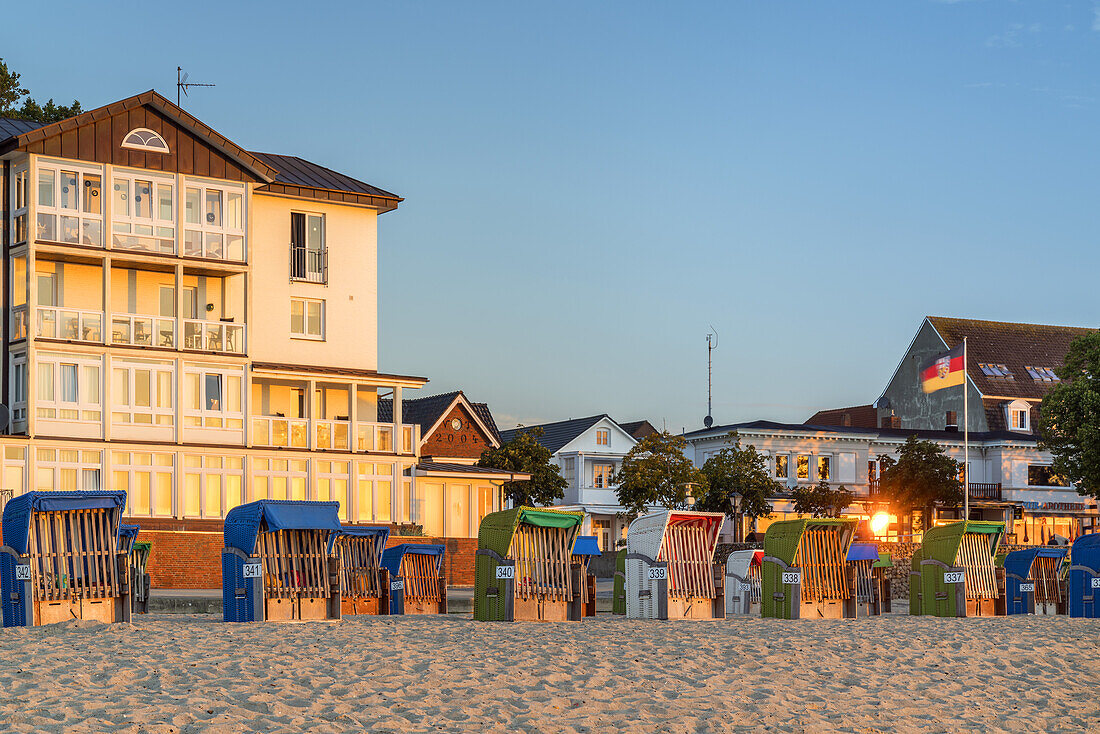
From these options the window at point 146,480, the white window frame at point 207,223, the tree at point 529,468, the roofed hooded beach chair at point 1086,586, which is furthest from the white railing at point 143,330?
the tree at point 529,468

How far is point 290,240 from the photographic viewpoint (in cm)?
4578

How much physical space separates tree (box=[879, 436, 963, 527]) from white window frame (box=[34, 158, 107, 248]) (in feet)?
140

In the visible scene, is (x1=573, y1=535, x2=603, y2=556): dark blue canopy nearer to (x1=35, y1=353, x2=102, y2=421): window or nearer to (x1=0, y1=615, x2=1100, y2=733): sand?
(x1=0, y1=615, x2=1100, y2=733): sand

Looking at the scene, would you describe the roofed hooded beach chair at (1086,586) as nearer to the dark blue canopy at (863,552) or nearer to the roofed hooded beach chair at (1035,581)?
the roofed hooded beach chair at (1035,581)

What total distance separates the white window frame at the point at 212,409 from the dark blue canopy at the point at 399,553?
16.7 metres

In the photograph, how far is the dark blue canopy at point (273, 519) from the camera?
20.6 metres

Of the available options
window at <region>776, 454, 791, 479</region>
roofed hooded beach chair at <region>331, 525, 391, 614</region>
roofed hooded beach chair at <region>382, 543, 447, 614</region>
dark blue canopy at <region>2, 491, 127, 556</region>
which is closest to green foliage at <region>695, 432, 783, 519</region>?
window at <region>776, 454, 791, 479</region>

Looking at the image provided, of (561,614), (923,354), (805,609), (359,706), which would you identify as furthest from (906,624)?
(923,354)

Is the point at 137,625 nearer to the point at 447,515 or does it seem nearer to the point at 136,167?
the point at 136,167

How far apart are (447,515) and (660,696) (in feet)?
124

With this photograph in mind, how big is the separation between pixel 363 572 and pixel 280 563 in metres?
4.68

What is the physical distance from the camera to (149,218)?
1647 inches

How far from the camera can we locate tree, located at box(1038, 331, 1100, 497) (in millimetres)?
58594

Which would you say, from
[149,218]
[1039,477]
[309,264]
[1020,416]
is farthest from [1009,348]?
[149,218]
